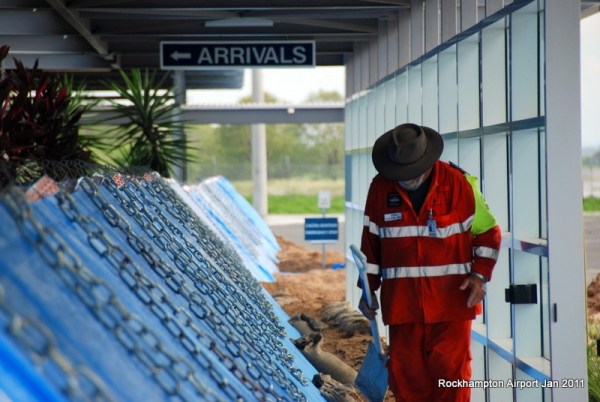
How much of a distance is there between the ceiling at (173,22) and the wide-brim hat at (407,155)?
470cm

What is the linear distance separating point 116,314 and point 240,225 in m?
16.1

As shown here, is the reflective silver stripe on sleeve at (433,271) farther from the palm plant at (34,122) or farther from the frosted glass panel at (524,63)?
the palm plant at (34,122)

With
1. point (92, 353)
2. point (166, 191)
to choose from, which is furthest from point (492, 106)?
point (92, 353)

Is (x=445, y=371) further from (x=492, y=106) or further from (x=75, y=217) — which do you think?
(x=75, y=217)

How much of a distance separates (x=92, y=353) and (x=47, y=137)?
634cm

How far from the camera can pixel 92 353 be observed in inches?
118

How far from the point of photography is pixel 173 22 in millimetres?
12992

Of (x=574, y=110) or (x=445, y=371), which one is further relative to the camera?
(x=445, y=371)

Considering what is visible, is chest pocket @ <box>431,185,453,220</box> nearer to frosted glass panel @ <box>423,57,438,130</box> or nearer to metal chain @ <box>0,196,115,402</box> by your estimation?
frosted glass panel @ <box>423,57,438,130</box>

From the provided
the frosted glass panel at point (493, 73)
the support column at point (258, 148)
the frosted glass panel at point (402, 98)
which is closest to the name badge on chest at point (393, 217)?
the frosted glass panel at point (493, 73)

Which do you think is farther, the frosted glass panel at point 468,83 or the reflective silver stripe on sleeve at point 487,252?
the frosted glass panel at point 468,83

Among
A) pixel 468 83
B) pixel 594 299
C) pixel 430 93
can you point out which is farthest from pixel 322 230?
pixel 468 83

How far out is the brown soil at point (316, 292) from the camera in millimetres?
10644

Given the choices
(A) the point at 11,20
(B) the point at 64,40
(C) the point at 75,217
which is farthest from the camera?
(B) the point at 64,40
